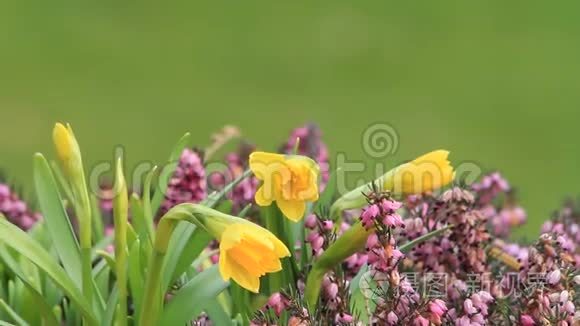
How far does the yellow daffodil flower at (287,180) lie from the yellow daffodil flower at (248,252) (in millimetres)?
189

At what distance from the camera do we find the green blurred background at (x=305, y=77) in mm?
6703

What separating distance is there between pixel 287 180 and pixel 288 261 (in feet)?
0.69

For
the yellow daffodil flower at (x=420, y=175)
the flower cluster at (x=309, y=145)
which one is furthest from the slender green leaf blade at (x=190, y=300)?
the flower cluster at (x=309, y=145)

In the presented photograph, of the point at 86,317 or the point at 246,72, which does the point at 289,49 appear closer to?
the point at 246,72

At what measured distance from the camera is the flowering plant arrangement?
1771 millimetres

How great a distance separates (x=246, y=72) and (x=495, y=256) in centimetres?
528

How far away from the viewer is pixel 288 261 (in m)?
2.04

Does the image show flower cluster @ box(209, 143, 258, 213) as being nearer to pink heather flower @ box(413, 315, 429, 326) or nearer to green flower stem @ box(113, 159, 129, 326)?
green flower stem @ box(113, 159, 129, 326)

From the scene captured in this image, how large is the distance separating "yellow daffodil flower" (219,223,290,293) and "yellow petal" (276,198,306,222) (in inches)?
7.4

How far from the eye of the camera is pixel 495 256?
2295mm

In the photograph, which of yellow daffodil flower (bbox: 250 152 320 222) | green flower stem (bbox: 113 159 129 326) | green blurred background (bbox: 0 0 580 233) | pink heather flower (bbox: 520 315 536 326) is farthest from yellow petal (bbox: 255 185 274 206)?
green blurred background (bbox: 0 0 580 233)

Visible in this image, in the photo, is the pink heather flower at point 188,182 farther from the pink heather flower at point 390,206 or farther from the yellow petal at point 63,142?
the pink heather flower at point 390,206

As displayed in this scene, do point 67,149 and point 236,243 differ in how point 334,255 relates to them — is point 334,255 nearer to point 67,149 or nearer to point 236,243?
point 236,243

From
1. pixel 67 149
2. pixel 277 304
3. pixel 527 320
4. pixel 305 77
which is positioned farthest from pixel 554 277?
pixel 305 77
